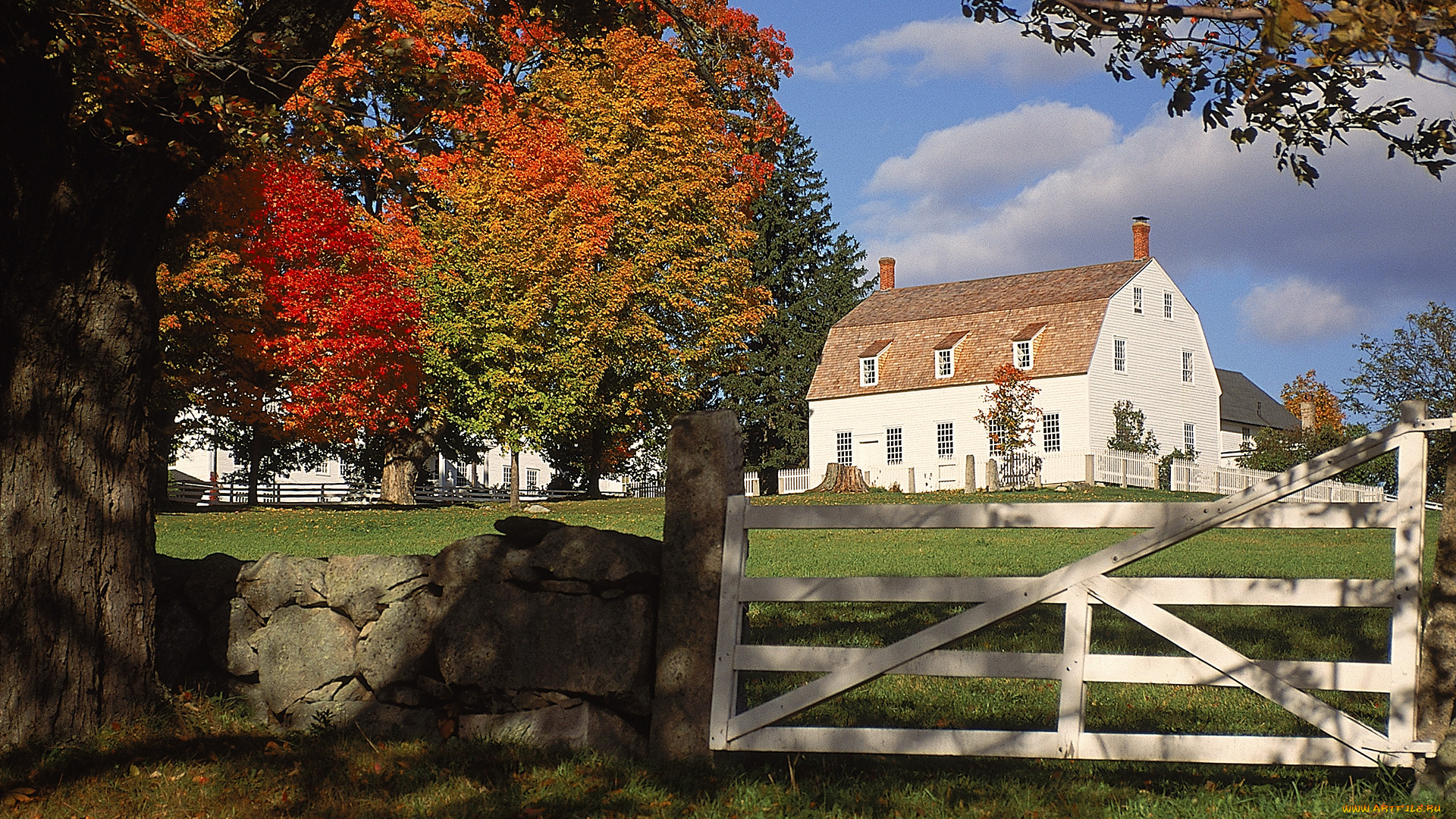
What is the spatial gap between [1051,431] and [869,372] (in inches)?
306

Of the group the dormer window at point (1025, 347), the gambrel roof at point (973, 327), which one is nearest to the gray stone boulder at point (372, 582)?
the gambrel roof at point (973, 327)

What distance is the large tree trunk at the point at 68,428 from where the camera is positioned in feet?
19.1

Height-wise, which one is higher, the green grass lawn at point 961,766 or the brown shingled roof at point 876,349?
the brown shingled roof at point 876,349

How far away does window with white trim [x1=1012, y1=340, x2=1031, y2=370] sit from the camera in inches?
1681

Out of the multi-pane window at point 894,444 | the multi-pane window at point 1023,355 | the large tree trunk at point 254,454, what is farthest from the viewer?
the multi-pane window at point 894,444

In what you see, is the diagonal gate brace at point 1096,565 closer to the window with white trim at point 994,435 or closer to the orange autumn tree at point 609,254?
the orange autumn tree at point 609,254

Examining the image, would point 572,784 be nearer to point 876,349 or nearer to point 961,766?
point 961,766

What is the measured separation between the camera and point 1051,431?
4219 cm

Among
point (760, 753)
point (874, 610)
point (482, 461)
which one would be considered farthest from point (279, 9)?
point (482, 461)

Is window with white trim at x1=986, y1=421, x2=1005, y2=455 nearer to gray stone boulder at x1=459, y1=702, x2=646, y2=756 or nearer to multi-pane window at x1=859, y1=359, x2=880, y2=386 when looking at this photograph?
multi-pane window at x1=859, y1=359, x2=880, y2=386

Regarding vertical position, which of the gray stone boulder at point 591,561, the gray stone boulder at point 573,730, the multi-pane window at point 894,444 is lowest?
the gray stone boulder at point 573,730

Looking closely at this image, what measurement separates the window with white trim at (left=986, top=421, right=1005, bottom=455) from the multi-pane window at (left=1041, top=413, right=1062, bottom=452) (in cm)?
167

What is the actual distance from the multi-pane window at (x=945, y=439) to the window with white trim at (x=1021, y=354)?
344 centimetres

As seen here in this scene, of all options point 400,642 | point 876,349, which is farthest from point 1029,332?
point 400,642
